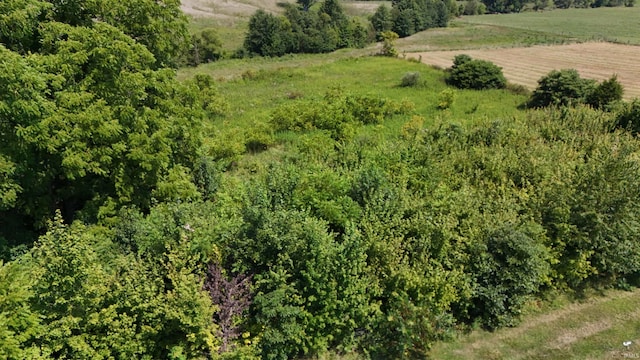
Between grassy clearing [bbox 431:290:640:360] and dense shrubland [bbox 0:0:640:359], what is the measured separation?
374mm

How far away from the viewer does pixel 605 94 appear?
25.1 m

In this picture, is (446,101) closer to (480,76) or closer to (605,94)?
(480,76)

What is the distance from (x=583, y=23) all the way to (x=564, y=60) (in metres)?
42.9

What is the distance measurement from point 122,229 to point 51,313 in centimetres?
298

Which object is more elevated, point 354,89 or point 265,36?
point 265,36

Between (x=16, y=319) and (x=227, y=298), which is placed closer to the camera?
(x=16, y=319)

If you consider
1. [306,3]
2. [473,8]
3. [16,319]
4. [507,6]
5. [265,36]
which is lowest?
[16,319]

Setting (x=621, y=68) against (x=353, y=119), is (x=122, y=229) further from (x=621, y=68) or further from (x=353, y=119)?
Result: (x=621, y=68)

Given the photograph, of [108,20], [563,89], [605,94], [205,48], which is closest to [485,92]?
[563,89]

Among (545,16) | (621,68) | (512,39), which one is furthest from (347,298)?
(545,16)

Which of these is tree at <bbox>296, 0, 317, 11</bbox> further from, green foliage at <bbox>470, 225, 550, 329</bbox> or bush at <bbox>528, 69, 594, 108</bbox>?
green foliage at <bbox>470, 225, 550, 329</bbox>

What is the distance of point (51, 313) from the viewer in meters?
7.36

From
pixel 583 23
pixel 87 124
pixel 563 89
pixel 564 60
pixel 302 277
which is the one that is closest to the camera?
pixel 302 277

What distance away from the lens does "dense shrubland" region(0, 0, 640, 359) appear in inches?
303
